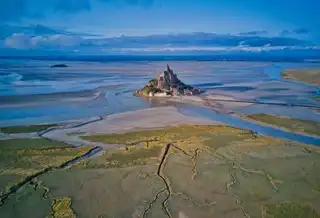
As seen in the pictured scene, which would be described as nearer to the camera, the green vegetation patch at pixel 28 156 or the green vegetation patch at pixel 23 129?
the green vegetation patch at pixel 28 156

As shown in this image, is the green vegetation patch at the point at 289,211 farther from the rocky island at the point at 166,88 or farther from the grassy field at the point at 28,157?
the rocky island at the point at 166,88

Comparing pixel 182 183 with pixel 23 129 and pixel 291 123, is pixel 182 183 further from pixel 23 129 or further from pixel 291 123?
pixel 291 123

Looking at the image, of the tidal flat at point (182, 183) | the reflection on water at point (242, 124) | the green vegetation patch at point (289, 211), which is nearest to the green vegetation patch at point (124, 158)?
the tidal flat at point (182, 183)

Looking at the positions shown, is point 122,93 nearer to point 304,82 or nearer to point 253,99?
point 253,99

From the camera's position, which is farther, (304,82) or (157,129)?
(304,82)

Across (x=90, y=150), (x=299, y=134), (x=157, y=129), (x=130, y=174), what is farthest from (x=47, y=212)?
(x=299, y=134)

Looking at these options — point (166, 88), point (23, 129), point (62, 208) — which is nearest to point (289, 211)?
point (62, 208)

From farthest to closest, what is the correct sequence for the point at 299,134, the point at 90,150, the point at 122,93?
the point at 122,93 < the point at 299,134 < the point at 90,150
